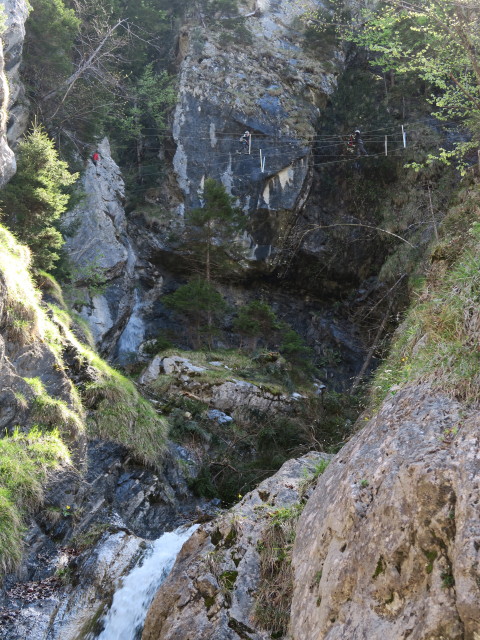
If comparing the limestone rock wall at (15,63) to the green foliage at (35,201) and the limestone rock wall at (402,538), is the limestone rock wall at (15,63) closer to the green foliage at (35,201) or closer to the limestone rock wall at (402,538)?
the green foliage at (35,201)

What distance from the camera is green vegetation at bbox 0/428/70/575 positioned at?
656cm

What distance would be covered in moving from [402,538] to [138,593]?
4558mm

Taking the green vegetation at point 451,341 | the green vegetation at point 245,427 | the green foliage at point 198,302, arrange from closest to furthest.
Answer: the green vegetation at point 451,341 → the green vegetation at point 245,427 → the green foliage at point 198,302

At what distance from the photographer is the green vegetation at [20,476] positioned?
21.5 feet

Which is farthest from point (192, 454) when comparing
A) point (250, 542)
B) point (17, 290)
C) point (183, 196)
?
point (183, 196)

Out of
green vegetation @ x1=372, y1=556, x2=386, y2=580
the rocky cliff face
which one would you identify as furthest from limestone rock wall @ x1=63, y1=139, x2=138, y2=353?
green vegetation @ x1=372, y1=556, x2=386, y2=580

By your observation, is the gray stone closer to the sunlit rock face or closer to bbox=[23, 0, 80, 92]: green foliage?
the sunlit rock face

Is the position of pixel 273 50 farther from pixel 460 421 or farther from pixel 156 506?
pixel 460 421

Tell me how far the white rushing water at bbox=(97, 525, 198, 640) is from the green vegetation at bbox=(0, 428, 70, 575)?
1.37m

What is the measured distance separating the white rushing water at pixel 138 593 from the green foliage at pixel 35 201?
723cm

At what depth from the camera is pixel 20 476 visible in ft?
23.9

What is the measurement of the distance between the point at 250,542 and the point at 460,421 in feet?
8.77

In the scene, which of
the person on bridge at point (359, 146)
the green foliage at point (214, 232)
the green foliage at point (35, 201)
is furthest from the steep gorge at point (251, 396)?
the person on bridge at point (359, 146)

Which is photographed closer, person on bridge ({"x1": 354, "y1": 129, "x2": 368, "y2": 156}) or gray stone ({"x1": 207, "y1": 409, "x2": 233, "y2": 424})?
gray stone ({"x1": 207, "y1": 409, "x2": 233, "y2": 424})
